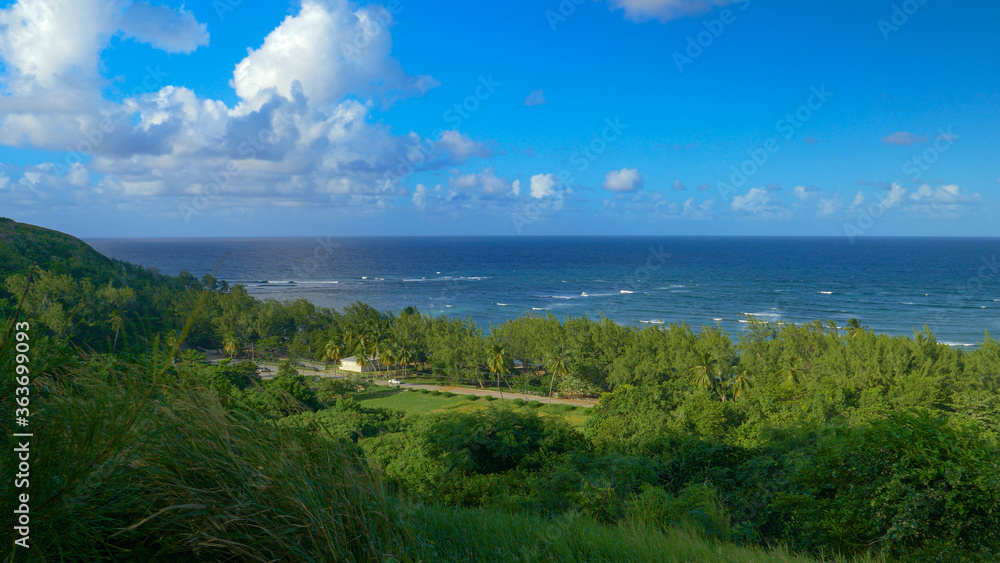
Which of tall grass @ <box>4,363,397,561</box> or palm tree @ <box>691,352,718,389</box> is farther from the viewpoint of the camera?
palm tree @ <box>691,352,718,389</box>

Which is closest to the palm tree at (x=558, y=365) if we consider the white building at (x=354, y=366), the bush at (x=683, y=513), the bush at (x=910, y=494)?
the white building at (x=354, y=366)

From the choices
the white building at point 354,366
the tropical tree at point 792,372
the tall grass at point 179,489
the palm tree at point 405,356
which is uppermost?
the tall grass at point 179,489

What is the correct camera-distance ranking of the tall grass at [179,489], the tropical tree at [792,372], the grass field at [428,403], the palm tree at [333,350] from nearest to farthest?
the tall grass at [179,489] → the tropical tree at [792,372] → the grass field at [428,403] → the palm tree at [333,350]

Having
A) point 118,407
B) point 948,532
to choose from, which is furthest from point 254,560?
point 948,532

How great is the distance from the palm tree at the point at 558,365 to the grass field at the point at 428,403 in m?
4.27

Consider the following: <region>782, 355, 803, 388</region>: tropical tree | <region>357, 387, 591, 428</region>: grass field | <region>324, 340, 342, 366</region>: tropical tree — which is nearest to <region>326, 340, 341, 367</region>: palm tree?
<region>324, 340, 342, 366</region>: tropical tree

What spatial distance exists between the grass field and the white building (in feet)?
25.4

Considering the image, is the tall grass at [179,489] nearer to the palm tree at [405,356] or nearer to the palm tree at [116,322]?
the palm tree at [116,322]

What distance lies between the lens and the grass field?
3400 centimetres

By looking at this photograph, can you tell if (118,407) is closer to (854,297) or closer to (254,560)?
(254,560)

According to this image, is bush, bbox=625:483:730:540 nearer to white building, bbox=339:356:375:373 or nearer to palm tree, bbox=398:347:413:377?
palm tree, bbox=398:347:413:377

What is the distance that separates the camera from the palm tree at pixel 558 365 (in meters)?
41.3

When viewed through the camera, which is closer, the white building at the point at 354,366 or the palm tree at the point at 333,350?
the palm tree at the point at 333,350

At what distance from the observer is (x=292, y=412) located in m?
3.46
